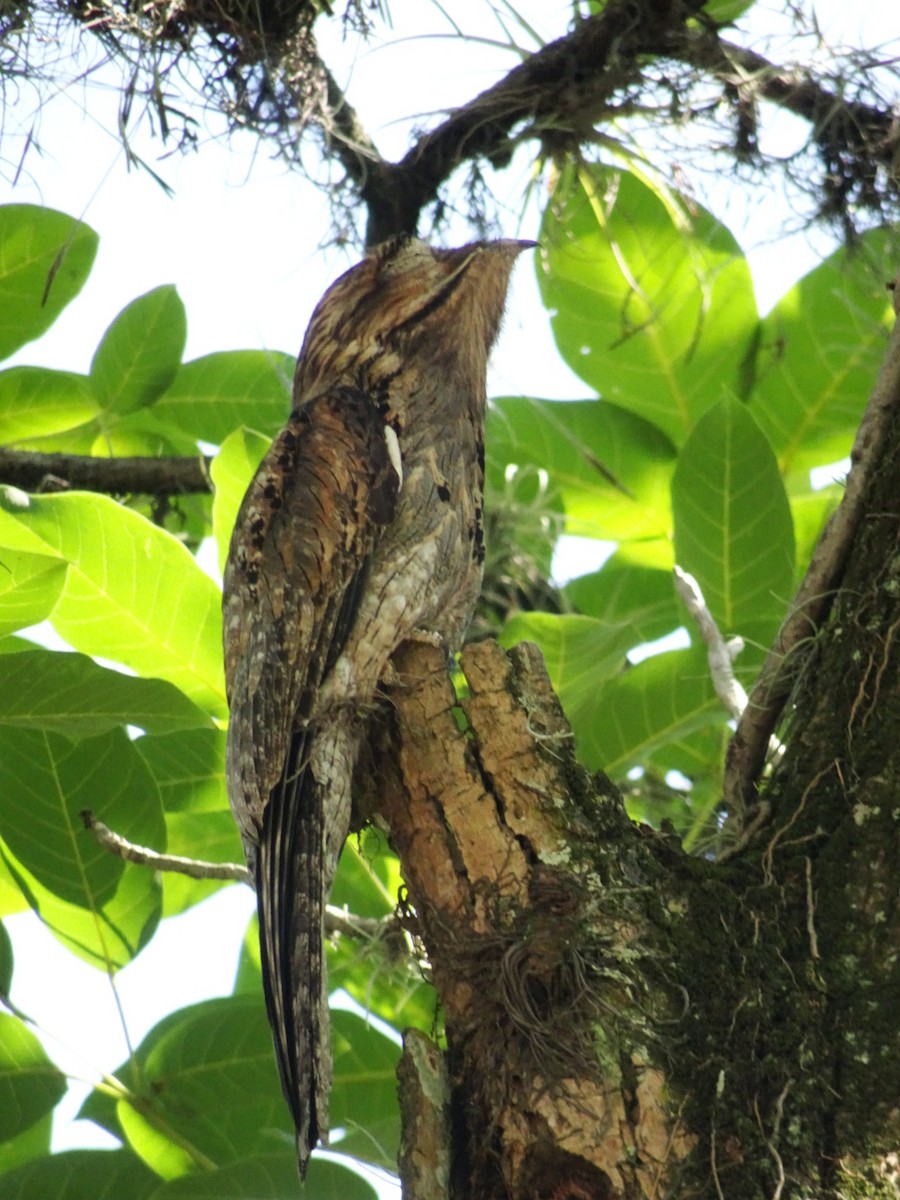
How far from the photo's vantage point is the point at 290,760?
241 cm

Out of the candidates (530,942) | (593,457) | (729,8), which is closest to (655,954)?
(530,942)

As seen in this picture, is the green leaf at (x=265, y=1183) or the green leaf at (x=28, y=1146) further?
the green leaf at (x=28, y=1146)

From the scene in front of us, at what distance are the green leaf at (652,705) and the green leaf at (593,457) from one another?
753 mm

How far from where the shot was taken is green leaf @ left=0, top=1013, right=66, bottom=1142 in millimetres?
2672

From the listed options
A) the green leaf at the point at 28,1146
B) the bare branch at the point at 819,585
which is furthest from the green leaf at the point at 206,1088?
the bare branch at the point at 819,585

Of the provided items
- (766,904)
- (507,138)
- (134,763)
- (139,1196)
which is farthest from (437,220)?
(139,1196)

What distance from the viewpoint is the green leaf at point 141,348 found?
3.34m

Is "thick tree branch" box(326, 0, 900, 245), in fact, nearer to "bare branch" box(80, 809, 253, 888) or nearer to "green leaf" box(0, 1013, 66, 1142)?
"bare branch" box(80, 809, 253, 888)

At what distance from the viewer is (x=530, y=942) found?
186 centimetres

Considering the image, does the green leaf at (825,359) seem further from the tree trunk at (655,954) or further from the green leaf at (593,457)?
the tree trunk at (655,954)

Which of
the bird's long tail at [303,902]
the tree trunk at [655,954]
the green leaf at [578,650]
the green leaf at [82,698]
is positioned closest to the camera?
the tree trunk at [655,954]

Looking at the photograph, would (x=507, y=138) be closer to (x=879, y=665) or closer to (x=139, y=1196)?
(x=879, y=665)

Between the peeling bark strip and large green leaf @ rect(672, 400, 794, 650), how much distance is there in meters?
0.77

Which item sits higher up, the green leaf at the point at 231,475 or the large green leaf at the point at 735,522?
the green leaf at the point at 231,475
